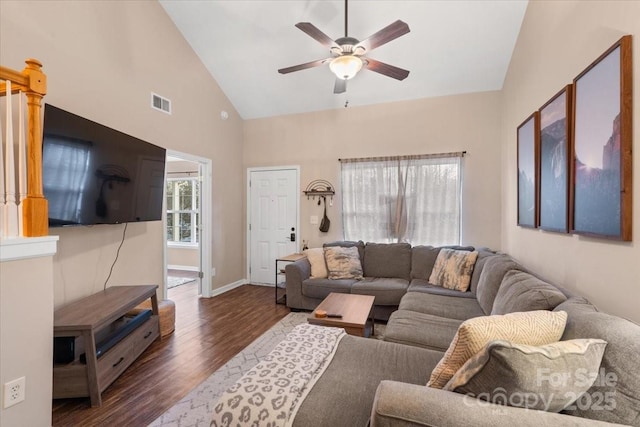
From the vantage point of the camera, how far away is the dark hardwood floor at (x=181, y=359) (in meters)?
1.89

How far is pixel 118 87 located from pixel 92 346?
8.23 ft

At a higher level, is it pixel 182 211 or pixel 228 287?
pixel 182 211

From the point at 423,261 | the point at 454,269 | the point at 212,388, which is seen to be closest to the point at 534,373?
the point at 212,388

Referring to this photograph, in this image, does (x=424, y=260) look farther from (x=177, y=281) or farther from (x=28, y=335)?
(x=177, y=281)

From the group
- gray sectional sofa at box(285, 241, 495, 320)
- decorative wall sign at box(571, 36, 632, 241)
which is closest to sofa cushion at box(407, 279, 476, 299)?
gray sectional sofa at box(285, 241, 495, 320)

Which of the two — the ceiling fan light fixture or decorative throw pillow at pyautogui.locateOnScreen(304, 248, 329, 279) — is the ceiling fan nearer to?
the ceiling fan light fixture

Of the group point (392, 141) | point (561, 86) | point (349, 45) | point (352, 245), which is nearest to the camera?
point (561, 86)

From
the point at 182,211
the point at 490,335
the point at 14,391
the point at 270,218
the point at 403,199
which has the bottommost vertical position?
the point at 14,391

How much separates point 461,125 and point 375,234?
6.58 feet

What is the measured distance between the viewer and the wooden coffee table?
2.28 meters

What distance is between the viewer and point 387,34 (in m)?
2.25

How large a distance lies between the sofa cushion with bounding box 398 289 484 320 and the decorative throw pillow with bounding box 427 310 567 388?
1.33 m

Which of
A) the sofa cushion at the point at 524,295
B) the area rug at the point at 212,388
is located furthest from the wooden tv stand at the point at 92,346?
the sofa cushion at the point at 524,295

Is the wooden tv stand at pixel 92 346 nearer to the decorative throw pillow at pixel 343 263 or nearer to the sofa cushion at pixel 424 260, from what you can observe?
the decorative throw pillow at pixel 343 263
